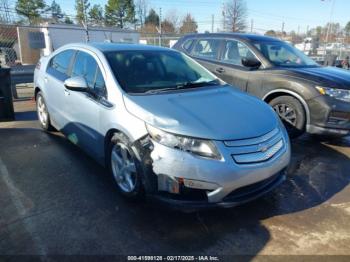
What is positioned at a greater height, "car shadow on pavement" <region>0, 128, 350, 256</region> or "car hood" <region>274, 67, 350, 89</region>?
"car hood" <region>274, 67, 350, 89</region>

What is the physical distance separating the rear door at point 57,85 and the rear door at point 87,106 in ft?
0.68

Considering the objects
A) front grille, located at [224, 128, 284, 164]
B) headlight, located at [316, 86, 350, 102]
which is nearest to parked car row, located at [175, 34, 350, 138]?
headlight, located at [316, 86, 350, 102]

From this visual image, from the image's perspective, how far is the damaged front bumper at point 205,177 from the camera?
2633 mm

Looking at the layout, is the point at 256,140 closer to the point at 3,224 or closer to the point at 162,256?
the point at 162,256

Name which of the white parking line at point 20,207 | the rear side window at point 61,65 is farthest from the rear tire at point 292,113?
the white parking line at point 20,207

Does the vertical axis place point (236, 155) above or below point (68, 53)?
below

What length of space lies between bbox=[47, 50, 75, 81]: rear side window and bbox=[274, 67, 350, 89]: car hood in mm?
3513

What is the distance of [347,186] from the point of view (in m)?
3.86

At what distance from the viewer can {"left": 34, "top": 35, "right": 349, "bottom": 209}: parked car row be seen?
8.86 ft

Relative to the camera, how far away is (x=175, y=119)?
2.86 metres

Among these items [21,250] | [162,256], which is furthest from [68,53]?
[162,256]

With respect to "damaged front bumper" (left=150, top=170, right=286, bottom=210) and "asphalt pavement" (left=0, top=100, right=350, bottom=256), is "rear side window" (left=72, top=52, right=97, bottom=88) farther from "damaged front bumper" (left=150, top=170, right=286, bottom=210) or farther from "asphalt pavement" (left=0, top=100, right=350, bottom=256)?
"damaged front bumper" (left=150, top=170, right=286, bottom=210)

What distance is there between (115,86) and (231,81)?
3.11 m

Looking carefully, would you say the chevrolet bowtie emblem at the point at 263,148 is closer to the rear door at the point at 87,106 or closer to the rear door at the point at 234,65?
the rear door at the point at 87,106
